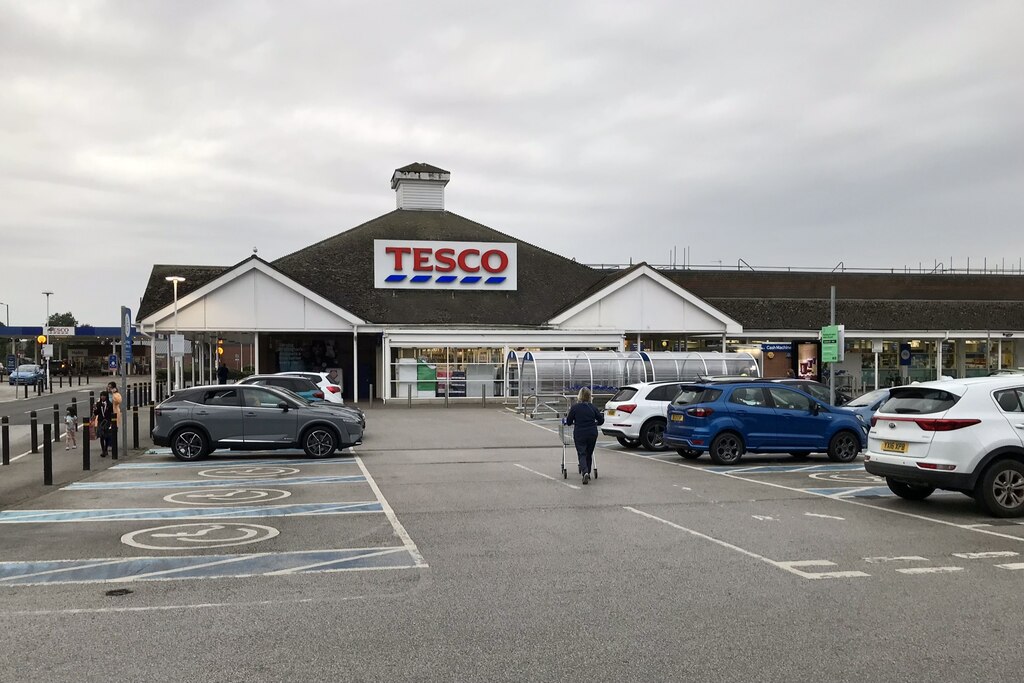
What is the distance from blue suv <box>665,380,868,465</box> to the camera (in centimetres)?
1747

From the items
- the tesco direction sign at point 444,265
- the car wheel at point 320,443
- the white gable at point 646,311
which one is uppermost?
the tesco direction sign at point 444,265

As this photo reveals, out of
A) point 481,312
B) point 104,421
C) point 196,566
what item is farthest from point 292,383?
point 481,312

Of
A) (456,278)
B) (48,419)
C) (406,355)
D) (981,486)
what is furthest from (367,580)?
(456,278)

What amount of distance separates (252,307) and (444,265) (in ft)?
32.9

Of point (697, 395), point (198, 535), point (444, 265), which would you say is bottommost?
point (198, 535)

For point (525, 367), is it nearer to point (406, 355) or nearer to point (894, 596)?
point (406, 355)

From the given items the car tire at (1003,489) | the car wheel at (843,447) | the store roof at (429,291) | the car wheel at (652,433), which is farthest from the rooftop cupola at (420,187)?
the car tire at (1003,489)

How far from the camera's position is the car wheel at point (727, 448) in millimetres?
17453

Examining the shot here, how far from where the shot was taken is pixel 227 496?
1330 centimetres

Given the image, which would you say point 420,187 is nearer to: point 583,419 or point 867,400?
point 867,400

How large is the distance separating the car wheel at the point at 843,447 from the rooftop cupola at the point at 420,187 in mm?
36895

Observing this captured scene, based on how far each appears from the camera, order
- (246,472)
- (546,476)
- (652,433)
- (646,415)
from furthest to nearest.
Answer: (652,433) → (646,415) → (246,472) → (546,476)

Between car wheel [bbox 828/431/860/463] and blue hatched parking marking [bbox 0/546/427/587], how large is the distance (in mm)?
11525

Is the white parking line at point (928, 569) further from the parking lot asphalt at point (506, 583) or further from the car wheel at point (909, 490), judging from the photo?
the car wheel at point (909, 490)
